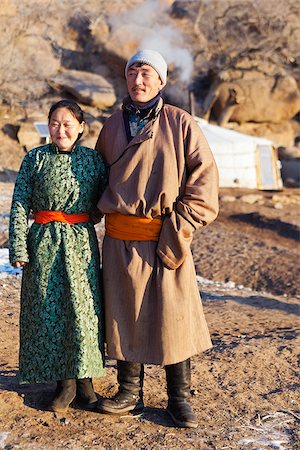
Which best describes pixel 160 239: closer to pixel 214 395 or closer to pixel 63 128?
pixel 63 128

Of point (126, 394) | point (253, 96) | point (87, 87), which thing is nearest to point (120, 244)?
point (126, 394)

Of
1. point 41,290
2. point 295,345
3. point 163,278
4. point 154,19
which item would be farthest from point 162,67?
point 154,19

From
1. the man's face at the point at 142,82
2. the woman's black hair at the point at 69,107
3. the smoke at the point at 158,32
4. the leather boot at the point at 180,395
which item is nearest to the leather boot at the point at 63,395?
the leather boot at the point at 180,395

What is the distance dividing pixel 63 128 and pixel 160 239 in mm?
552

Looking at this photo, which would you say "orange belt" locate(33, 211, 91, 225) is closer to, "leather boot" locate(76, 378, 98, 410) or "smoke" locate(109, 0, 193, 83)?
"leather boot" locate(76, 378, 98, 410)

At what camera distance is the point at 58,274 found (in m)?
2.38

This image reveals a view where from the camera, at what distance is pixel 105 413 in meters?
2.45

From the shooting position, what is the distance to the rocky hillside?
1780cm

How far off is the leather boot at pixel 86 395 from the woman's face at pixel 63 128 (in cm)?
90

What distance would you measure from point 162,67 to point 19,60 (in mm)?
14763

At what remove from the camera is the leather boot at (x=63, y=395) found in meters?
2.44

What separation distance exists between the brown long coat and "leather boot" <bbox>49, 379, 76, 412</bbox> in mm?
231

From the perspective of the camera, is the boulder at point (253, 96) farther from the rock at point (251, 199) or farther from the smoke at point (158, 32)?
the rock at point (251, 199)

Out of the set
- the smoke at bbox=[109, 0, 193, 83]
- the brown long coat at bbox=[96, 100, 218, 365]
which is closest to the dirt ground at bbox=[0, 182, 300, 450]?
the brown long coat at bbox=[96, 100, 218, 365]
